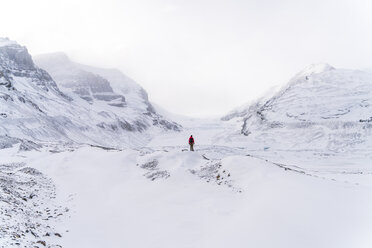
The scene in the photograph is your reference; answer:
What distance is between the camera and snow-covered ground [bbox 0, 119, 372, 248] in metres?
12.9

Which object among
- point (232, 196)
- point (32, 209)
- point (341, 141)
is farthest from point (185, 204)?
point (341, 141)

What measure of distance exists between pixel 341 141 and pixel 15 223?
12978 cm

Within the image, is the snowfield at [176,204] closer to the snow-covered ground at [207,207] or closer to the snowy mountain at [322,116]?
the snow-covered ground at [207,207]

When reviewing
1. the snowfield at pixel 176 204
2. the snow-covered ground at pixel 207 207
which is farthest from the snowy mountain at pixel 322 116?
the snow-covered ground at pixel 207 207

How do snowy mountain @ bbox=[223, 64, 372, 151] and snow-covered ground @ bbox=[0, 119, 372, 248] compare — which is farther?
snowy mountain @ bbox=[223, 64, 372, 151]

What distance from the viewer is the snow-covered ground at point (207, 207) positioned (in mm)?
12867

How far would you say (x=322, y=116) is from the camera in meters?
141

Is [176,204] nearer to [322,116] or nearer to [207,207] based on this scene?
[207,207]

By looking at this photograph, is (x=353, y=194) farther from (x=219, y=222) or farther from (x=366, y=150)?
(x=366, y=150)

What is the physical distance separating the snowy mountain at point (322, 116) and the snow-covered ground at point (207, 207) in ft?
351

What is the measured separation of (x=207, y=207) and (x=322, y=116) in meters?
140

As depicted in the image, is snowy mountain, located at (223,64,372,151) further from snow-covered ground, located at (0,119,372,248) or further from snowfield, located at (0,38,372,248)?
snow-covered ground, located at (0,119,372,248)

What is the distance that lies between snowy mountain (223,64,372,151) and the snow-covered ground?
4216 inches

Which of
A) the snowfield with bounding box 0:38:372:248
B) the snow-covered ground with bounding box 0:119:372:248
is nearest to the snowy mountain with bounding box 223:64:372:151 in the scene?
the snowfield with bounding box 0:38:372:248
